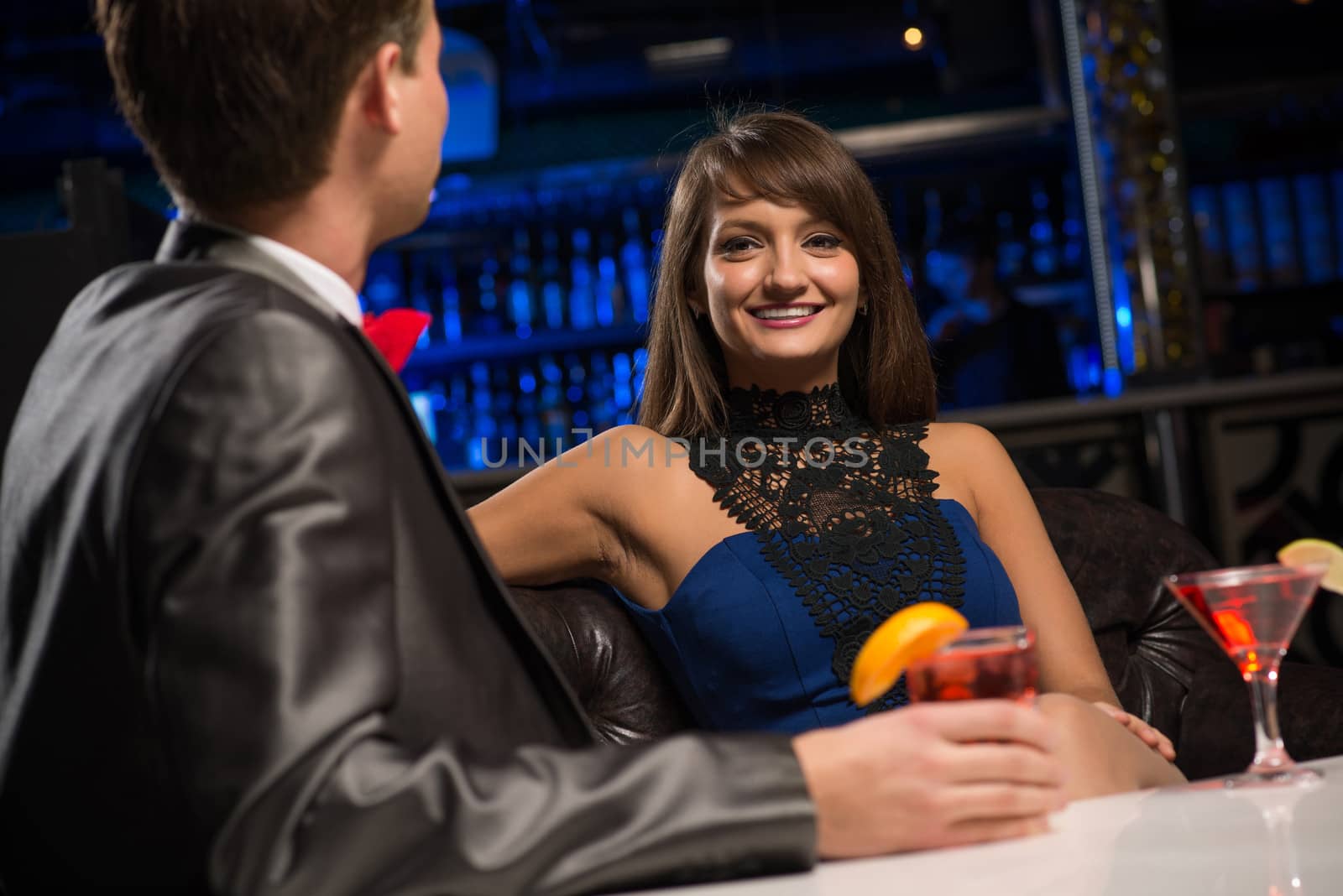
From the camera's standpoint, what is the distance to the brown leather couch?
2.02 meters

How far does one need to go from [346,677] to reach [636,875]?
0.68ft

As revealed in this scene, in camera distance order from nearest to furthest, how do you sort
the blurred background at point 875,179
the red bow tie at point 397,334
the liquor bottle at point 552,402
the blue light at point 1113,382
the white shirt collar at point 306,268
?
the white shirt collar at point 306,268, the red bow tie at point 397,334, the blue light at point 1113,382, the blurred background at point 875,179, the liquor bottle at point 552,402

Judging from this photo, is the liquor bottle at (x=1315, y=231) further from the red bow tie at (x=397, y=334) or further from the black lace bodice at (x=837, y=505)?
the red bow tie at (x=397, y=334)

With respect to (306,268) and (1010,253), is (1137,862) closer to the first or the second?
(306,268)

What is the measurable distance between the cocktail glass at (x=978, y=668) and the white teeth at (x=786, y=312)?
1.18 metres

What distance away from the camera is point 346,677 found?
74 centimetres

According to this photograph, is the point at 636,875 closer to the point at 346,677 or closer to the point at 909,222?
the point at 346,677

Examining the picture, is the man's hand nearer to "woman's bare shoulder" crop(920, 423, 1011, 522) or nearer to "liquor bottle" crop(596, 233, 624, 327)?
"woman's bare shoulder" crop(920, 423, 1011, 522)

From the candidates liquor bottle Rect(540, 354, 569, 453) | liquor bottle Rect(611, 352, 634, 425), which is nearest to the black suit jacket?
liquor bottle Rect(540, 354, 569, 453)

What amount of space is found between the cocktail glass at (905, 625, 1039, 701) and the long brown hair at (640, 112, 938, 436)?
123cm

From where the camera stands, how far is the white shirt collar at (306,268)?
3.07ft

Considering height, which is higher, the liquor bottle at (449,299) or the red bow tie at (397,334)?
the liquor bottle at (449,299)

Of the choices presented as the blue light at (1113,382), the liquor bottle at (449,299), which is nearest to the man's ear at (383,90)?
the blue light at (1113,382)

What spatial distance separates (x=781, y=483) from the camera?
206cm
